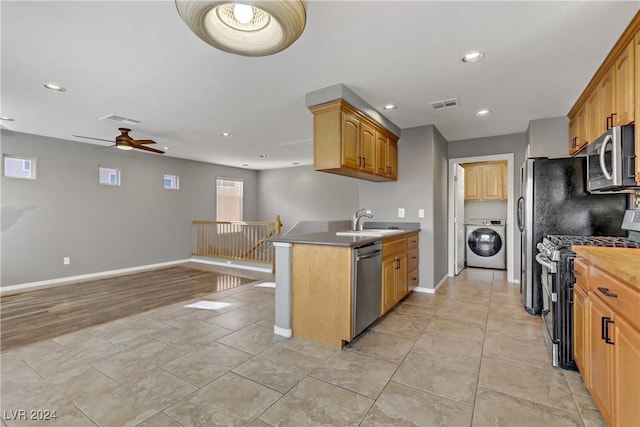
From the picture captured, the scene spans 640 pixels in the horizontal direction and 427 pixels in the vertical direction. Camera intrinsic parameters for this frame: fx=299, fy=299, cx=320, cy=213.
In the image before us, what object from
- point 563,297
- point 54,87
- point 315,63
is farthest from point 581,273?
point 54,87

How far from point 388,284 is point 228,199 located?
20.4ft

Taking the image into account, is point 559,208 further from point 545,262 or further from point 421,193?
point 421,193

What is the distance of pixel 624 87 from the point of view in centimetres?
211

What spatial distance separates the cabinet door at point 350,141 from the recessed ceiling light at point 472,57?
112 centimetres

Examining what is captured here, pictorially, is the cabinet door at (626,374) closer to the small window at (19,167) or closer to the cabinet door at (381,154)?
the cabinet door at (381,154)

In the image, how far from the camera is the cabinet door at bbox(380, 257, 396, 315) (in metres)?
3.11

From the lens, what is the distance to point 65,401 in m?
1.84

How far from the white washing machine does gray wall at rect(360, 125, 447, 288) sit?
60.9 inches

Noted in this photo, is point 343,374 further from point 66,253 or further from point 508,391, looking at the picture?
point 66,253

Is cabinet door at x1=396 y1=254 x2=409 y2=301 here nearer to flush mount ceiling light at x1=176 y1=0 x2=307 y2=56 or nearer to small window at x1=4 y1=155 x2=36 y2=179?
flush mount ceiling light at x1=176 y1=0 x2=307 y2=56

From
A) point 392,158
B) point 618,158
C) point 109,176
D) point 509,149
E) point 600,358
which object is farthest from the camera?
point 109,176

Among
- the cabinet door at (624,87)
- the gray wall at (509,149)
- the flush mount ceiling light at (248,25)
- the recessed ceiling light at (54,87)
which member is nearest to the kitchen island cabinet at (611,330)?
the cabinet door at (624,87)

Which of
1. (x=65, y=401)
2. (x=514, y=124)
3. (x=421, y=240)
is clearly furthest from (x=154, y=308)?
(x=514, y=124)

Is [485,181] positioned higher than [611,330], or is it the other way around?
[485,181]
